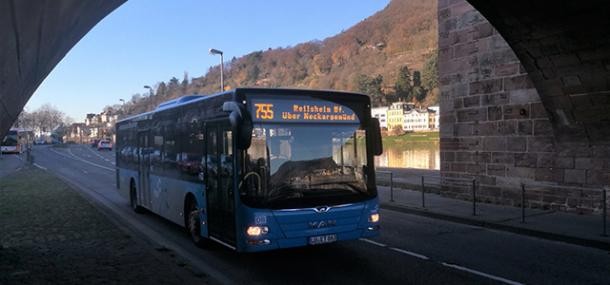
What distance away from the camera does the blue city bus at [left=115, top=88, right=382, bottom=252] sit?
23.1 ft

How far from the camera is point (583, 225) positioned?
1030 centimetres

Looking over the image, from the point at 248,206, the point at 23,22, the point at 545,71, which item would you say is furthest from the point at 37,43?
the point at 545,71

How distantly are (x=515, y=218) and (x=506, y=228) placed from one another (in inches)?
37.3

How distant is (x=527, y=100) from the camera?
41.4ft

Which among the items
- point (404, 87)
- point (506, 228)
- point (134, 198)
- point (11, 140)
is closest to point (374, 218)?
point (506, 228)

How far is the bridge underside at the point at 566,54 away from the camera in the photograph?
31.3 feet

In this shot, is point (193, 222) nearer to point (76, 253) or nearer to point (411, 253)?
point (76, 253)

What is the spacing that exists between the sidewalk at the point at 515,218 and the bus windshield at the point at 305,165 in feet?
14.2

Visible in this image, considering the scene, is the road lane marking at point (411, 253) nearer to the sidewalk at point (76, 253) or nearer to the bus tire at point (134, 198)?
the sidewalk at point (76, 253)

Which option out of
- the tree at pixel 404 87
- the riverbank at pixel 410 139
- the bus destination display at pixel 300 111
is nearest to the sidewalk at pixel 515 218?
the bus destination display at pixel 300 111

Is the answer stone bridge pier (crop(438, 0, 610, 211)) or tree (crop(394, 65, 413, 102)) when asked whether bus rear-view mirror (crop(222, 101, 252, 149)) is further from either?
tree (crop(394, 65, 413, 102))

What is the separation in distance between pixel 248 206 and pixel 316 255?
1942 mm

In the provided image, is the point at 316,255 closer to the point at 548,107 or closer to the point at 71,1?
the point at 71,1

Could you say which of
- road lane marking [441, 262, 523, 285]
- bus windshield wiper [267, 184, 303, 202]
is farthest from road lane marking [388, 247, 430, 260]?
bus windshield wiper [267, 184, 303, 202]
